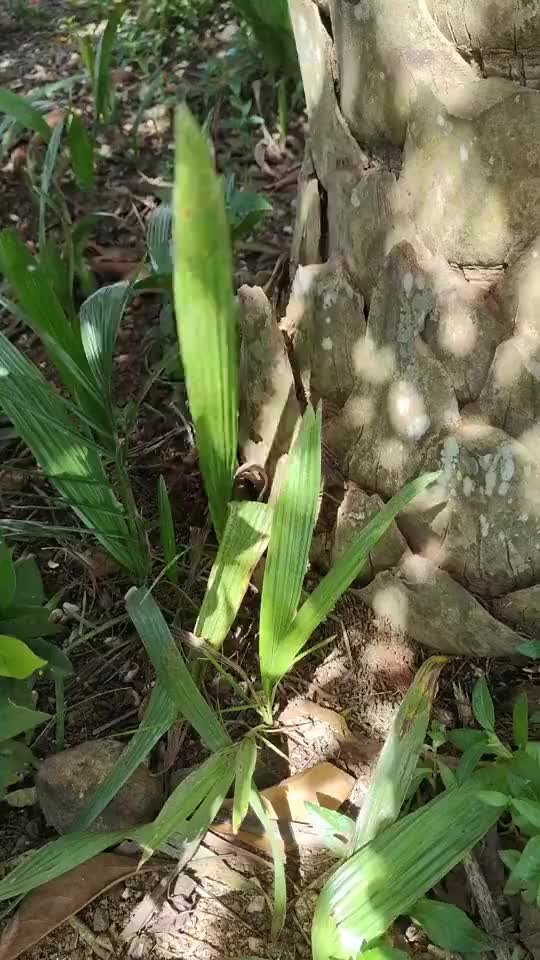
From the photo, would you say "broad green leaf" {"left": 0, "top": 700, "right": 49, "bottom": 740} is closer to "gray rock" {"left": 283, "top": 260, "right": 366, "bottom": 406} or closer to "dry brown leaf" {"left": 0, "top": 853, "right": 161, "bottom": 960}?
"dry brown leaf" {"left": 0, "top": 853, "right": 161, "bottom": 960}

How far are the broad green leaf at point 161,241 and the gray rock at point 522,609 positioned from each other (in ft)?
1.99

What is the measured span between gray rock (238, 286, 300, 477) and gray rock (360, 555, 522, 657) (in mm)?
169

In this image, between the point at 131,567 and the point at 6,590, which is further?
the point at 131,567

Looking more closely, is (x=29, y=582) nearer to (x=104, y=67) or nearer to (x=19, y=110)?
(x=19, y=110)

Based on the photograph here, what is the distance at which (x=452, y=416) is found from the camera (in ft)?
2.36

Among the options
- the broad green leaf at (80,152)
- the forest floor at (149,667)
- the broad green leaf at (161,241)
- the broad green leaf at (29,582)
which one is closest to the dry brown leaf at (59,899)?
the forest floor at (149,667)

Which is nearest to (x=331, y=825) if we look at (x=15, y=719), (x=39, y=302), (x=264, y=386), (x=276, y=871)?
(x=276, y=871)

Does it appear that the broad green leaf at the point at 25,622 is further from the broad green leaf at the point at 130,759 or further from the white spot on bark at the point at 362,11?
the white spot on bark at the point at 362,11

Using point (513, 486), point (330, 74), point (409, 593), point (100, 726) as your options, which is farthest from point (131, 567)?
point (330, 74)

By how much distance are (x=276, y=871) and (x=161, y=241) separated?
0.77 meters

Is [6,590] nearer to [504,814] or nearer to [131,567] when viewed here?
[131,567]

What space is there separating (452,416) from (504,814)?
0.36 metres

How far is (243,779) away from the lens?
2.33 ft

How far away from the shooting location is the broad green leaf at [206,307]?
0.55 m
